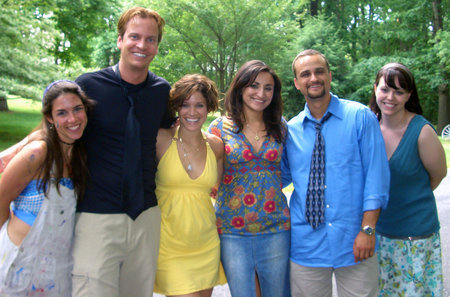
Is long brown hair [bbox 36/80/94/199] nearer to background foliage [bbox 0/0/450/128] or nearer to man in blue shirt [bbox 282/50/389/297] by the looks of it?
man in blue shirt [bbox 282/50/389/297]

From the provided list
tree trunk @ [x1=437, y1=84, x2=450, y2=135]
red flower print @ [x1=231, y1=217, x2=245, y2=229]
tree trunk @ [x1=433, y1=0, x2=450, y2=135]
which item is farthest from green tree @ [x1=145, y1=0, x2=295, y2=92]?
red flower print @ [x1=231, y1=217, x2=245, y2=229]

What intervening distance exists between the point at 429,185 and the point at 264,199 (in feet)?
4.58

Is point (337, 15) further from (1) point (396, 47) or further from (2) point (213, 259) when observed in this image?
(2) point (213, 259)

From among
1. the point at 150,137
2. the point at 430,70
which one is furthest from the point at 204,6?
the point at 150,137

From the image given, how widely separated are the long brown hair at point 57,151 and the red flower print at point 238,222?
114 cm

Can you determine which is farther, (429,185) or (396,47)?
(396,47)

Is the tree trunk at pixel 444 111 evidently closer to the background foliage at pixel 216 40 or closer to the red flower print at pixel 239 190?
the background foliage at pixel 216 40

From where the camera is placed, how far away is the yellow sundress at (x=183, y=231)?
2.93 m

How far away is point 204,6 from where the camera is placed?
17.1 metres

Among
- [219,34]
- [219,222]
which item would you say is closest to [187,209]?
[219,222]

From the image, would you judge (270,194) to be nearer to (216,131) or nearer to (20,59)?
(216,131)

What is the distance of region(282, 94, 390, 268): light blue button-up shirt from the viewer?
→ 9.12ft

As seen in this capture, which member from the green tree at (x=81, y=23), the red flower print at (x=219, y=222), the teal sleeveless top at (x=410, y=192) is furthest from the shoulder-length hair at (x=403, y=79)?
the green tree at (x=81, y=23)

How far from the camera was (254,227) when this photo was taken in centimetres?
300
